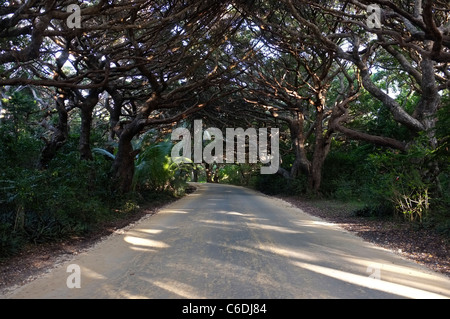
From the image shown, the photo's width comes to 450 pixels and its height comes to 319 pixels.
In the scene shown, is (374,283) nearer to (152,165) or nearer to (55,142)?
(55,142)

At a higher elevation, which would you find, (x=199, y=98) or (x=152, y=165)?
(x=199, y=98)

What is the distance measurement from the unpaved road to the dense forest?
181 cm

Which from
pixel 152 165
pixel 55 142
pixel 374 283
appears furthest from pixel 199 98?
pixel 374 283

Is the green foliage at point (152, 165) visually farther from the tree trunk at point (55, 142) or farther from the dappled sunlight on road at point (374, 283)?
the dappled sunlight on road at point (374, 283)

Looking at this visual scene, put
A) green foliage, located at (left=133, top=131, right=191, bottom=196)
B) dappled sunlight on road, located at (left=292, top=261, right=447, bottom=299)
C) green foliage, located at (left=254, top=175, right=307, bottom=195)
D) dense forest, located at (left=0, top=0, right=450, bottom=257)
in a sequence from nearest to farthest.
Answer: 1. dappled sunlight on road, located at (left=292, top=261, right=447, bottom=299)
2. dense forest, located at (left=0, top=0, right=450, bottom=257)
3. green foliage, located at (left=133, top=131, right=191, bottom=196)
4. green foliage, located at (left=254, top=175, right=307, bottom=195)

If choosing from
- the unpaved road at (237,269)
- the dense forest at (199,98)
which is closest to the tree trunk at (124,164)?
the dense forest at (199,98)

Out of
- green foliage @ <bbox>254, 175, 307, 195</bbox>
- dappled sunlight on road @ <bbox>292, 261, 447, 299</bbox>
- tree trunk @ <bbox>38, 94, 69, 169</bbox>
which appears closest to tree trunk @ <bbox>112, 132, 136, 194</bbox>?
tree trunk @ <bbox>38, 94, 69, 169</bbox>

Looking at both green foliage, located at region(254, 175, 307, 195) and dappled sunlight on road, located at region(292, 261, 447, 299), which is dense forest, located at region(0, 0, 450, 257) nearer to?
green foliage, located at region(254, 175, 307, 195)

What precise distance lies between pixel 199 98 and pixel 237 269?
1488 centimetres

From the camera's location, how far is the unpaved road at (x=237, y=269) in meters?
4.54

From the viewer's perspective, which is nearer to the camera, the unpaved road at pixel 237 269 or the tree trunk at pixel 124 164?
the unpaved road at pixel 237 269

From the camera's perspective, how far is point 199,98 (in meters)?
19.5

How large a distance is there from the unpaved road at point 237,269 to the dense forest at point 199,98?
1.81m

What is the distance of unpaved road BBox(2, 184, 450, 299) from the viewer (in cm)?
454
